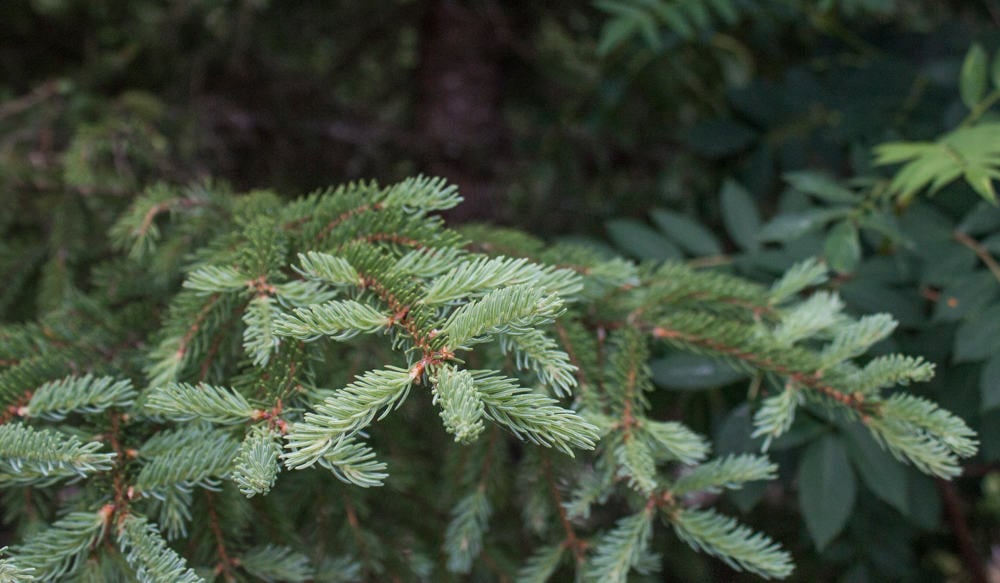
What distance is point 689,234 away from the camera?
1.33m

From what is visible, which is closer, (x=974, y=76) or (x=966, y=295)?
(x=966, y=295)

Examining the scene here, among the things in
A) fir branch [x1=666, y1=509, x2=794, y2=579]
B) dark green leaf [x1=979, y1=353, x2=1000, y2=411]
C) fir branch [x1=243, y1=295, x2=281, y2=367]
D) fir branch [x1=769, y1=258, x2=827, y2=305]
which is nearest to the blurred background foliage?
dark green leaf [x1=979, y1=353, x2=1000, y2=411]

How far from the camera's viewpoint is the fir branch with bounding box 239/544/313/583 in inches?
30.1

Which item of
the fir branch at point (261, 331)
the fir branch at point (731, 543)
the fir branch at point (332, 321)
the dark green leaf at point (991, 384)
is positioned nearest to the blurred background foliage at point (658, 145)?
the dark green leaf at point (991, 384)

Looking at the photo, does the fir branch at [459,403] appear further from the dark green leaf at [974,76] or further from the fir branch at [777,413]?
the dark green leaf at [974,76]

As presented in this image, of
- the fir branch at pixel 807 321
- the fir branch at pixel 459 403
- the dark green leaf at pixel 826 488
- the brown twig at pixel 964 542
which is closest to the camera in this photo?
the fir branch at pixel 459 403

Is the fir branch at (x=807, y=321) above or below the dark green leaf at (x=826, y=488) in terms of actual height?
above

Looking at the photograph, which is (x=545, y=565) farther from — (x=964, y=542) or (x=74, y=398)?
(x=964, y=542)

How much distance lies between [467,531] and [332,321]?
389mm

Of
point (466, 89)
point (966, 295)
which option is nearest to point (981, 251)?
point (966, 295)

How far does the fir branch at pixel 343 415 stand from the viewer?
55 centimetres

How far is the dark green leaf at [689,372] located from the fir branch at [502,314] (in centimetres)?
44

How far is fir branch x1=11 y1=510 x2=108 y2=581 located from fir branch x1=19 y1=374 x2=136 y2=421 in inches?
4.1

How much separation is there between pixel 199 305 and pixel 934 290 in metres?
1.12
